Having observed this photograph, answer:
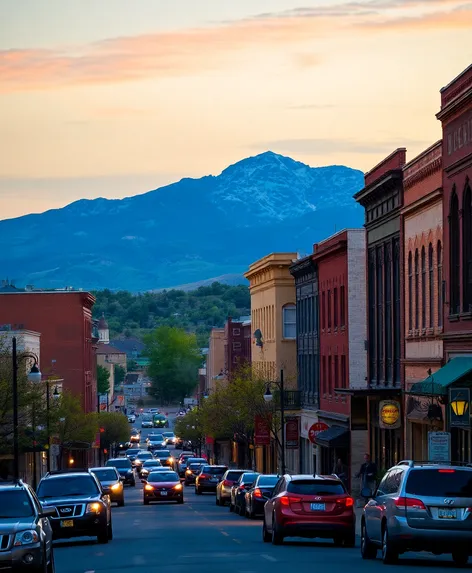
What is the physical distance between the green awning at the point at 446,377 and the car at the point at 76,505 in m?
10.6

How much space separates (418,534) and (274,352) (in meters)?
64.1

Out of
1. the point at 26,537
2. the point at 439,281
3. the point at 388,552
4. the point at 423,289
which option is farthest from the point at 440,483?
the point at 423,289

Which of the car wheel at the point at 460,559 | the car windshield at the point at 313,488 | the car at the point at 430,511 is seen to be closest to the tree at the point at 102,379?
the car windshield at the point at 313,488

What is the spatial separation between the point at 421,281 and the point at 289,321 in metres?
39.5

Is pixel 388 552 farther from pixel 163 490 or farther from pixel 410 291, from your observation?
pixel 163 490

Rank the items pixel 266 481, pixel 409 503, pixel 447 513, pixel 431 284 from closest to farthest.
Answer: pixel 447 513, pixel 409 503, pixel 266 481, pixel 431 284

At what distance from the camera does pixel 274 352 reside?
286 ft

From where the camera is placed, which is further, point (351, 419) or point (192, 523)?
point (351, 419)

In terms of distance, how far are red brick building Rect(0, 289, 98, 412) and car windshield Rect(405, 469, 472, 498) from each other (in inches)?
3486

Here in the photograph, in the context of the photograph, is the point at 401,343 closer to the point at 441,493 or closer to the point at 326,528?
the point at 326,528

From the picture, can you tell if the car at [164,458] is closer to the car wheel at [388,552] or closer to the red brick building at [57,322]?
the red brick building at [57,322]

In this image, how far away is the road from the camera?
23672 mm

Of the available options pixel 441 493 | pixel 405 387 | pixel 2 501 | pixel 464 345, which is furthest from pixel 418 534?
pixel 405 387

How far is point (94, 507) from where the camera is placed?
31.4 metres
